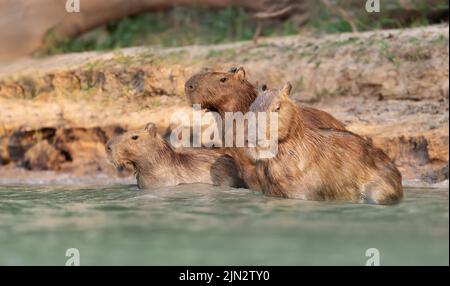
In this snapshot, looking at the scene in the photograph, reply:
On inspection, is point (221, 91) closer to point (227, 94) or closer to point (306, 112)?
point (227, 94)

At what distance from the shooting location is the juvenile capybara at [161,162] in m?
8.05

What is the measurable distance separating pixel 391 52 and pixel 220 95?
11.8 ft

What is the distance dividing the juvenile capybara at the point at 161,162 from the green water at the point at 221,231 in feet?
2.68

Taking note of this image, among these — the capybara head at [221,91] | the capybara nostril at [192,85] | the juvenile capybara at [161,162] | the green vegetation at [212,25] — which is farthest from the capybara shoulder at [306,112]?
the green vegetation at [212,25]

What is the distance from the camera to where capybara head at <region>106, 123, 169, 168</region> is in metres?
8.05

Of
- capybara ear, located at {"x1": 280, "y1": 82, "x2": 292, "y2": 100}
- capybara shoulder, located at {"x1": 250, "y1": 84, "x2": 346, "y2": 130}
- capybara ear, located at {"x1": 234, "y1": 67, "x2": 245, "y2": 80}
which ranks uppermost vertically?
capybara ear, located at {"x1": 234, "y1": 67, "x2": 245, "y2": 80}

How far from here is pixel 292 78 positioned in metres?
10.5

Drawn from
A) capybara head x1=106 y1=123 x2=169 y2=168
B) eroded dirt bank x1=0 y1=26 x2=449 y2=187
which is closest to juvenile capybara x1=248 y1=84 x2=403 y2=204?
capybara head x1=106 y1=123 x2=169 y2=168

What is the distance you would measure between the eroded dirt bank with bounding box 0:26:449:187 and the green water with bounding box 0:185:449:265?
2.89m

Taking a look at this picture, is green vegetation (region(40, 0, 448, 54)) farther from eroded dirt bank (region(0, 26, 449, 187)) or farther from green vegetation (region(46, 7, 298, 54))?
eroded dirt bank (region(0, 26, 449, 187))

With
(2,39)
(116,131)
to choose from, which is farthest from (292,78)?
(2,39)

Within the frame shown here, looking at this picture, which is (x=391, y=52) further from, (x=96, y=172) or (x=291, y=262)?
(x=291, y=262)

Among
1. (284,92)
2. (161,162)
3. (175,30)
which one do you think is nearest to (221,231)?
(284,92)

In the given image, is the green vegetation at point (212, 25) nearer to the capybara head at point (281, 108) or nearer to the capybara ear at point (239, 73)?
the capybara ear at point (239, 73)
